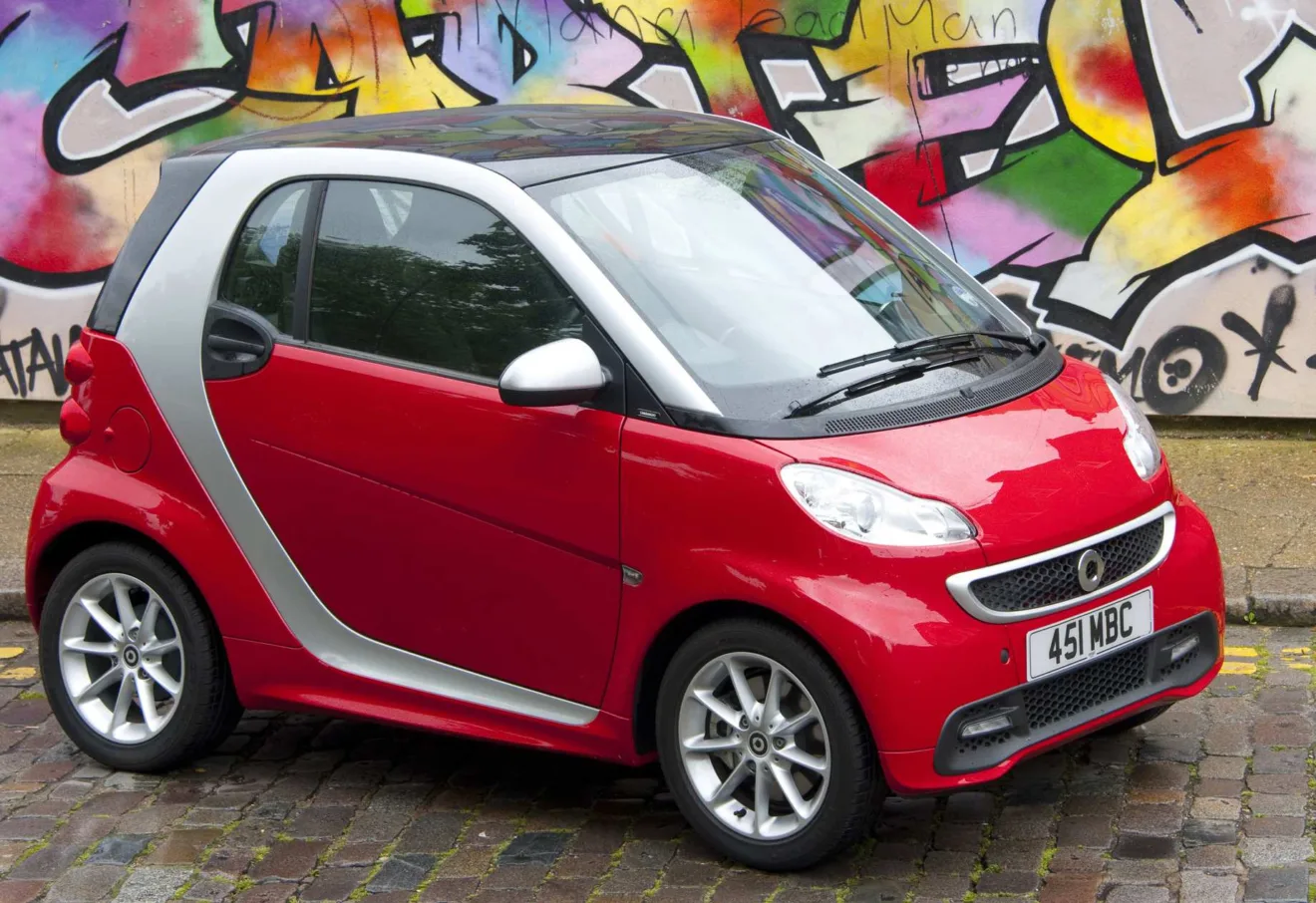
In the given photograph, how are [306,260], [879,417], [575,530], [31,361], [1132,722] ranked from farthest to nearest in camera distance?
[31,361] < [1132,722] < [306,260] < [575,530] < [879,417]

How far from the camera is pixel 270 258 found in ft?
16.6

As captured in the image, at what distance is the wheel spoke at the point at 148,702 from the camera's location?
536 centimetres

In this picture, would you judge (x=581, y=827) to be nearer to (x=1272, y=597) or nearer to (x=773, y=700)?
(x=773, y=700)

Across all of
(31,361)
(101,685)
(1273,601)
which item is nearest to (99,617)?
(101,685)

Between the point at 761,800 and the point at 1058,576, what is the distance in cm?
87

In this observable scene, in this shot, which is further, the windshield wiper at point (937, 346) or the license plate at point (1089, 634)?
the windshield wiper at point (937, 346)

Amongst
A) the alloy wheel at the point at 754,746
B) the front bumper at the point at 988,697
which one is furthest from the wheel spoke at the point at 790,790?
the front bumper at the point at 988,697

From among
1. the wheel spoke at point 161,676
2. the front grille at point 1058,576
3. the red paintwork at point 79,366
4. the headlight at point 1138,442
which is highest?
the red paintwork at point 79,366

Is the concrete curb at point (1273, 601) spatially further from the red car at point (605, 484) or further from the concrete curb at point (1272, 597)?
the red car at point (605, 484)

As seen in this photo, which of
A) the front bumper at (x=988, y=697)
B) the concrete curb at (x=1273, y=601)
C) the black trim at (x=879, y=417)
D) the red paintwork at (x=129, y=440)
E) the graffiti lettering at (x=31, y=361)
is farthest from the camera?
the graffiti lettering at (x=31, y=361)

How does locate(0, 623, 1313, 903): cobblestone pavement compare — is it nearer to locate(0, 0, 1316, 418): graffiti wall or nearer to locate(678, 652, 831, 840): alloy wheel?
locate(678, 652, 831, 840): alloy wheel

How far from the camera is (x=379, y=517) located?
480 cm

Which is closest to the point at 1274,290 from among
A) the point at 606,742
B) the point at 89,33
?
the point at 606,742

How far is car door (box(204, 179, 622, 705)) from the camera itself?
4.52 metres
